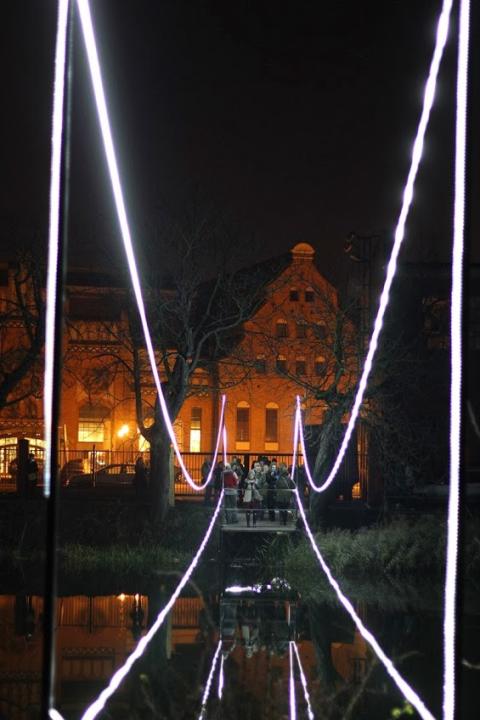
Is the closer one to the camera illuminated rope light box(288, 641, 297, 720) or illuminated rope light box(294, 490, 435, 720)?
illuminated rope light box(288, 641, 297, 720)

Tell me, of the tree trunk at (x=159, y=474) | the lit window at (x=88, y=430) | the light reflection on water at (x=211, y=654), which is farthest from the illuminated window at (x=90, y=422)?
the light reflection on water at (x=211, y=654)

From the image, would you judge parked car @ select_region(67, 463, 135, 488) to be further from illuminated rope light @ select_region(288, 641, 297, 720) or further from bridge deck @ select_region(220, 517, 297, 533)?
illuminated rope light @ select_region(288, 641, 297, 720)

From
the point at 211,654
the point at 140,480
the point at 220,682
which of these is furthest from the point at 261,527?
the point at 220,682

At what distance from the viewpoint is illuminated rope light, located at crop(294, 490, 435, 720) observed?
9.50 metres

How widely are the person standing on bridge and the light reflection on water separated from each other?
165 inches

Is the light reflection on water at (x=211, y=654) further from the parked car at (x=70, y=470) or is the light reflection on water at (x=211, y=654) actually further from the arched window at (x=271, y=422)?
the arched window at (x=271, y=422)

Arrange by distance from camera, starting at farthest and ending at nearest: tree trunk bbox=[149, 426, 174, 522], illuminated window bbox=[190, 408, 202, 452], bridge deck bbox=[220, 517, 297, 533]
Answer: illuminated window bbox=[190, 408, 202, 452], tree trunk bbox=[149, 426, 174, 522], bridge deck bbox=[220, 517, 297, 533]

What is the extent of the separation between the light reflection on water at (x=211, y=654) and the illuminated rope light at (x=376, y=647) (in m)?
0.11

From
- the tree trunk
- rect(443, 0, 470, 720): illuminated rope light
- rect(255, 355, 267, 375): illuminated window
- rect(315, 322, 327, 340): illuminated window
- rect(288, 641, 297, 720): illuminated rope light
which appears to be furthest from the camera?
rect(255, 355, 267, 375): illuminated window

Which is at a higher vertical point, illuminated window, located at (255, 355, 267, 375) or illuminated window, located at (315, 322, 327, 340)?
illuminated window, located at (315, 322, 327, 340)

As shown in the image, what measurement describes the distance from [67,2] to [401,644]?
1012 centimetres

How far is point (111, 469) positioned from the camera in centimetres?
3331

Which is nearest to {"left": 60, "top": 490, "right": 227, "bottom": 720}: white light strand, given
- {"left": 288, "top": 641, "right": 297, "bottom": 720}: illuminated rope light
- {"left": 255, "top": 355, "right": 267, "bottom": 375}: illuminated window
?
{"left": 288, "top": 641, "right": 297, "bottom": 720}: illuminated rope light

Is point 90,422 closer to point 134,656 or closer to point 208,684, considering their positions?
point 134,656
